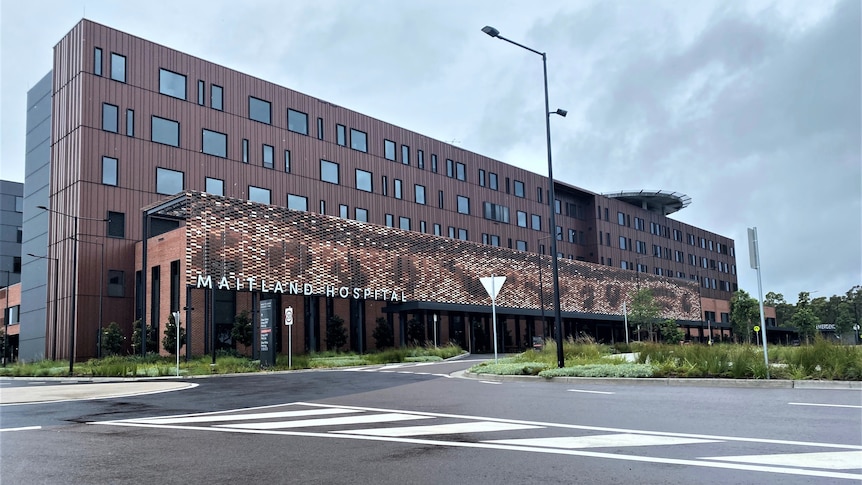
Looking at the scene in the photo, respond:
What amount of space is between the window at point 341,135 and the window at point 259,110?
5866 millimetres

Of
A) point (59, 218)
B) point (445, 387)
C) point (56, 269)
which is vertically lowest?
point (445, 387)

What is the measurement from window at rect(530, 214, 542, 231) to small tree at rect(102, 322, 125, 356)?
142 feet

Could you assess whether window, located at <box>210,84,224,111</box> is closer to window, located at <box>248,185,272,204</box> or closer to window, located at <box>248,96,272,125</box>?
window, located at <box>248,96,272,125</box>

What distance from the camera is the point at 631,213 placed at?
87625 mm

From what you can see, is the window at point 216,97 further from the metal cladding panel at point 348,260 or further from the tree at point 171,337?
the tree at point 171,337

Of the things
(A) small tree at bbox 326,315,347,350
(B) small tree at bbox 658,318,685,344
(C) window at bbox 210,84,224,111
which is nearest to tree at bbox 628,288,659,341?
(B) small tree at bbox 658,318,685,344

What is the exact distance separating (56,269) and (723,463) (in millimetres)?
44520

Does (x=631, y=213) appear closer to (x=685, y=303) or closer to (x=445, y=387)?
Answer: (x=685, y=303)

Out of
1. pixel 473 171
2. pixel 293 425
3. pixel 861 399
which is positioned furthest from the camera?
pixel 473 171

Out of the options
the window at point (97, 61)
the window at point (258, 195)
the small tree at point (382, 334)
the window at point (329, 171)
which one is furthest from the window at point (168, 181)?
the small tree at point (382, 334)

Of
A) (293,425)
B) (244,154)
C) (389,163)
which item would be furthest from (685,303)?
(293,425)

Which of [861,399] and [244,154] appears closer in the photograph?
[861,399]

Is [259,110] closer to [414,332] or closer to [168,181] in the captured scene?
[168,181]

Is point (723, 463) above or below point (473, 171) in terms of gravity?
below
